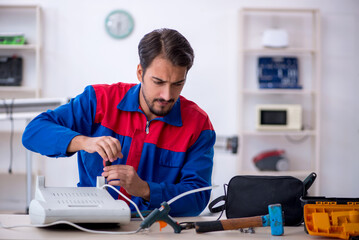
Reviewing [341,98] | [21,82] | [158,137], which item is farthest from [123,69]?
[158,137]

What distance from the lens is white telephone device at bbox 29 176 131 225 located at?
106 cm

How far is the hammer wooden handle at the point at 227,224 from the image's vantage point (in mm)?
1115

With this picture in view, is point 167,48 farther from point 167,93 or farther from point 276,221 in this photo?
point 276,221

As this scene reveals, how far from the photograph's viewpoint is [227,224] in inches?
44.5

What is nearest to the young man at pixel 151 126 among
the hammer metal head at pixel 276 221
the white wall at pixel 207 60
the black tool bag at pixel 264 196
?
the black tool bag at pixel 264 196

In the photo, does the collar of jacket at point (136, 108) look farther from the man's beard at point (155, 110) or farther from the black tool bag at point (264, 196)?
the black tool bag at point (264, 196)

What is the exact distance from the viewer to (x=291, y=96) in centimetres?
452

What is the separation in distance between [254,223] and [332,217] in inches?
7.3

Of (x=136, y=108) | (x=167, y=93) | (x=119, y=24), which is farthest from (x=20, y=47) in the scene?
(x=167, y=93)

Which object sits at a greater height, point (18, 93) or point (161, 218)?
point (18, 93)

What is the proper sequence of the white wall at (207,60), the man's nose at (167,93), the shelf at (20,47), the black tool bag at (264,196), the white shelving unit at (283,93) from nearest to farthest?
the black tool bag at (264,196)
the man's nose at (167,93)
the shelf at (20,47)
the white wall at (207,60)
the white shelving unit at (283,93)

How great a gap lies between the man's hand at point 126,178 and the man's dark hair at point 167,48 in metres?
0.40

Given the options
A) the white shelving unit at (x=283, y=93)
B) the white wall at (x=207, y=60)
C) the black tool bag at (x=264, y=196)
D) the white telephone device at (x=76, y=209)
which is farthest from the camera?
the white shelving unit at (x=283, y=93)

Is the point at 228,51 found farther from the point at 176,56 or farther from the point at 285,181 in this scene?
the point at 285,181
